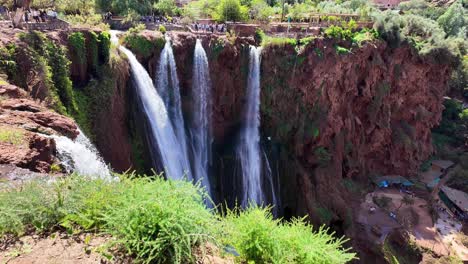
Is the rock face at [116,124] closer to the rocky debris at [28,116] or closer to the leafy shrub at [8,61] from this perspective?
the leafy shrub at [8,61]

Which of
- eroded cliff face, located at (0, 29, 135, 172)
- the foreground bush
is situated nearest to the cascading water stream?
eroded cliff face, located at (0, 29, 135, 172)

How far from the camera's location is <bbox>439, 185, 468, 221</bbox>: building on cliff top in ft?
94.6

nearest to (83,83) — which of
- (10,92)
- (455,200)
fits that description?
(10,92)

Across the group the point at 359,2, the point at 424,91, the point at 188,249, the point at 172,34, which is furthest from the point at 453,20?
the point at 188,249

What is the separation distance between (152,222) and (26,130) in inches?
242

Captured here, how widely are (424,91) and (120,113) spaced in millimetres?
29342

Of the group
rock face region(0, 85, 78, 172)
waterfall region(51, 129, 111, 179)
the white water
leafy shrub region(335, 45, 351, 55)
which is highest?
leafy shrub region(335, 45, 351, 55)

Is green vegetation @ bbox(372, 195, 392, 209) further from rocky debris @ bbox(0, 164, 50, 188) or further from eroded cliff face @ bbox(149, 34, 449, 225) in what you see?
rocky debris @ bbox(0, 164, 50, 188)

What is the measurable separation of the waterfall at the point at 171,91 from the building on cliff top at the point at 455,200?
83.0ft

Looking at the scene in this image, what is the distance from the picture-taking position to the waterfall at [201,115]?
71.3 ft

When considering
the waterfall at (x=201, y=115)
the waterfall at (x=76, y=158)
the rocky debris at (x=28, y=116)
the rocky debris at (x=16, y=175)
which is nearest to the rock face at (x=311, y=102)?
the waterfall at (x=201, y=115)

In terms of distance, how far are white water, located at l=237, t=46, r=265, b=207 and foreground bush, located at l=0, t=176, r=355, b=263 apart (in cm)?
1620

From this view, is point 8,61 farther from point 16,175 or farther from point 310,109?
point 310,109

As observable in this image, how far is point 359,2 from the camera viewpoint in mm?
44125
